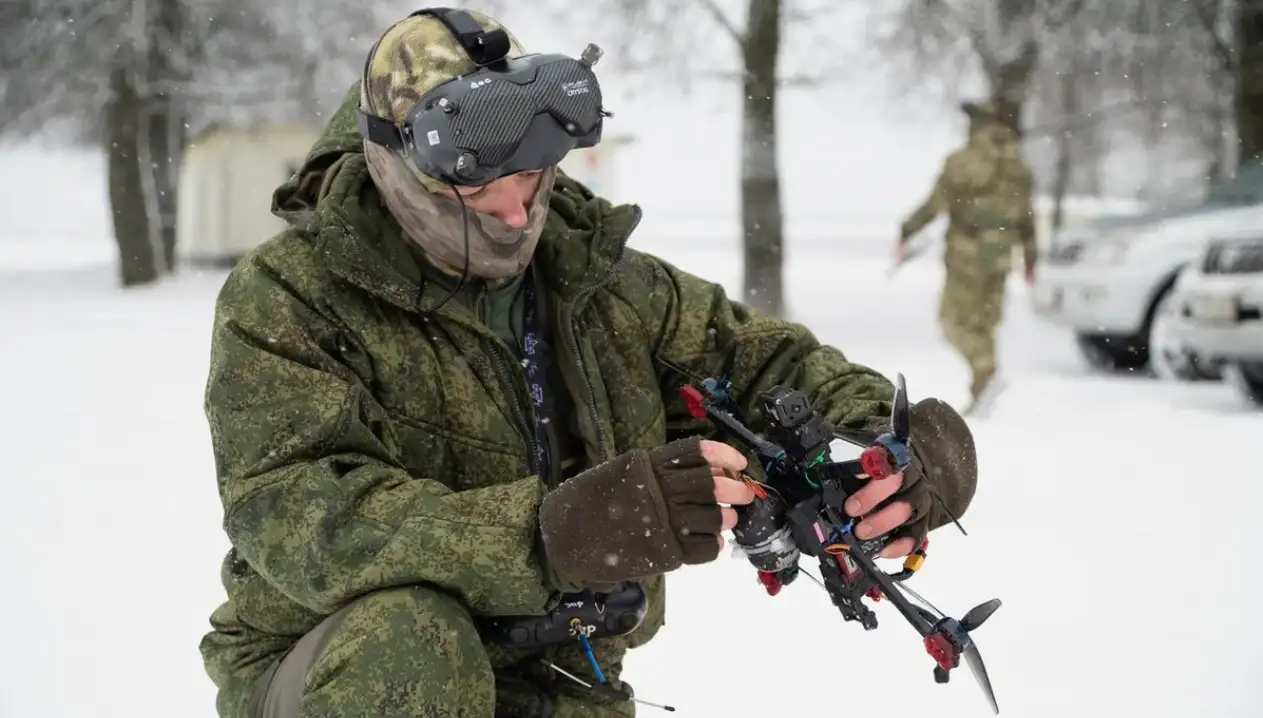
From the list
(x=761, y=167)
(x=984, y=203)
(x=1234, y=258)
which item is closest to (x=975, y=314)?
(x=984, y=203)

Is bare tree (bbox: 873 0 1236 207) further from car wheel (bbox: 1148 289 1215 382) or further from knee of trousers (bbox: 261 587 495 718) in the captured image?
knee of trousers (bbox: 261 587 495 718)

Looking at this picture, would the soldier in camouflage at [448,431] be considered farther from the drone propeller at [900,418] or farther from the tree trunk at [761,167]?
the tree trunk at [761,167]

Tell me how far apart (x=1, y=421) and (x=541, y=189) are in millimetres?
7123

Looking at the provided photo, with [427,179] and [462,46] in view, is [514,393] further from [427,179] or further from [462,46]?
[462,46]

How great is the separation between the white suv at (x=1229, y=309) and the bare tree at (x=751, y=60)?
4494 mm

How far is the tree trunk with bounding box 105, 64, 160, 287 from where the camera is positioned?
18844mm

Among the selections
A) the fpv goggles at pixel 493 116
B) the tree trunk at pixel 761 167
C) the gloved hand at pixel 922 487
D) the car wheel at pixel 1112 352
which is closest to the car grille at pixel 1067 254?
the car wheel at pixel 1112 352

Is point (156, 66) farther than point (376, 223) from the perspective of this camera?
Yes

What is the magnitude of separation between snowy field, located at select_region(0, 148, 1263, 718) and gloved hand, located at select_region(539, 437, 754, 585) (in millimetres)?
2054

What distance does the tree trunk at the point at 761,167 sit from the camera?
12.0m

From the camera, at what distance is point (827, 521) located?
2027mm

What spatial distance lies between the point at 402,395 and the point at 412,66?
1.84ft

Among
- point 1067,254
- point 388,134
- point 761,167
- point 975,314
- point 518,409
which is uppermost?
point 388,134

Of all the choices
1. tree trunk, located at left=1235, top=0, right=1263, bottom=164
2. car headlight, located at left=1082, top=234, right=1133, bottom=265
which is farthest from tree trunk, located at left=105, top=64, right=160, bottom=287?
tree trunk, located at left=1235, top=0, right=1263, bottom=164
